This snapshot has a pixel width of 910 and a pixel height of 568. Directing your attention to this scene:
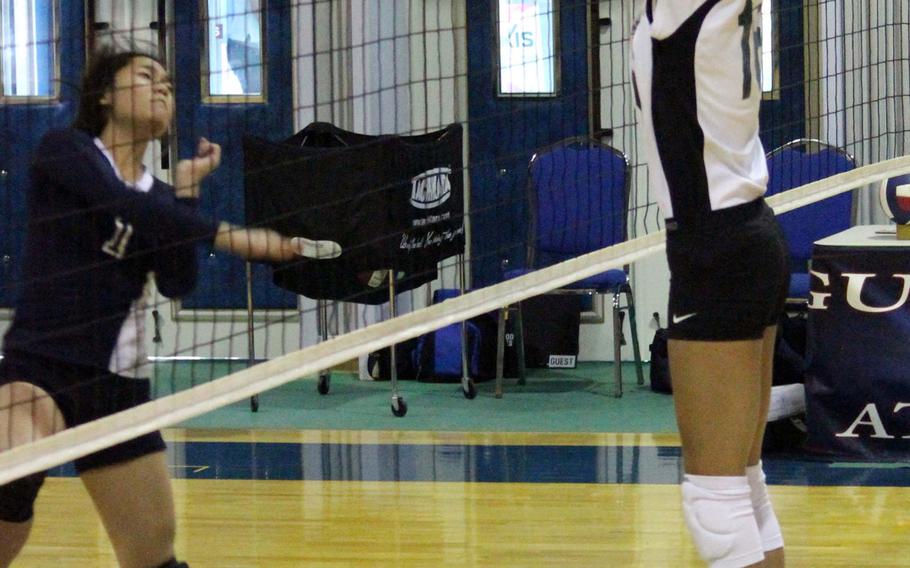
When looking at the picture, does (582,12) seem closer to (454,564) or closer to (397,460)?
(397,460)

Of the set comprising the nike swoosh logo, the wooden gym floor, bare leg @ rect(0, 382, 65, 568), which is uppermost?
the nike swoosh logo

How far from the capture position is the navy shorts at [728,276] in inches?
79.0

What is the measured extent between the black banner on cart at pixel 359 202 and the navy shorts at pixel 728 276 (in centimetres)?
279

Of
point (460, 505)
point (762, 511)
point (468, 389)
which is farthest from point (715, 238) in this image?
point (468, 389)

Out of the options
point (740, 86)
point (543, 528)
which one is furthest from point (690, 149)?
point (543, 528)

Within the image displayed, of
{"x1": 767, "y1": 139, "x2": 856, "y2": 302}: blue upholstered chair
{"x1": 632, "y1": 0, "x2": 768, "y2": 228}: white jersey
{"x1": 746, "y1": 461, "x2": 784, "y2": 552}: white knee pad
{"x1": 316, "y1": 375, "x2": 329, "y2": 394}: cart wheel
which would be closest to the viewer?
{"x1": 632, "y1": 0, "x2": 768, "y2": 228}: white jersey

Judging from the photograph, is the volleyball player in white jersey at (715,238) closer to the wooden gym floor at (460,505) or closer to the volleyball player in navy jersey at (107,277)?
the volleyball player in navy jersey at (107,277)

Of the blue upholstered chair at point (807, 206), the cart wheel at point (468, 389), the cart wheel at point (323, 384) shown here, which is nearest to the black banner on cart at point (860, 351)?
the blue upholstered chair at point (807, 206)

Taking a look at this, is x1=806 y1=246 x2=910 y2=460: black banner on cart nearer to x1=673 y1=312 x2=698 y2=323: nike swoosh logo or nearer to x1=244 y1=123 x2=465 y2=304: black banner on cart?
x1=244 y1=123 x2=465 y2=304: black banner on cart

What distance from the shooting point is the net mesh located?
5.02 metres

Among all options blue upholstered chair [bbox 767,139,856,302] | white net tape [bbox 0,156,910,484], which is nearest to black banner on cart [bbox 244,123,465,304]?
blue upholstered chair [bbox 767,139,856,302]

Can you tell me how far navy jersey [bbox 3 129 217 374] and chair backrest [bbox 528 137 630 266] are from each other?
3.41 m

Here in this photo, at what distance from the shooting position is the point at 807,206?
5.62 meters

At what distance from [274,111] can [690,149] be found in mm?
4794
